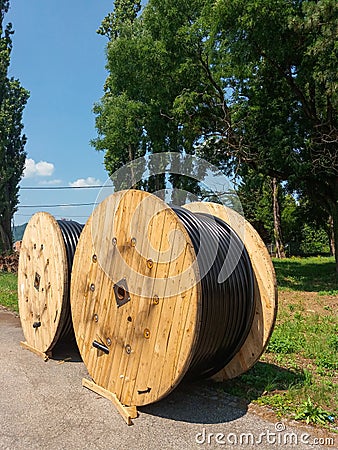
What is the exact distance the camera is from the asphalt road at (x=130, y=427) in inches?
127

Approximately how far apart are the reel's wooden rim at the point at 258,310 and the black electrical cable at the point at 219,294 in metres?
0.05

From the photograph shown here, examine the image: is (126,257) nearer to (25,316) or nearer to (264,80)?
(25,316)

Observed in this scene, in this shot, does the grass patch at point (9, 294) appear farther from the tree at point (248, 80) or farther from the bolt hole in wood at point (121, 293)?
the tree at point (248, 80)

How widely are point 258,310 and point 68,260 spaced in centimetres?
243

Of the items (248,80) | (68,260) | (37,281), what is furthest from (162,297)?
(248,80)

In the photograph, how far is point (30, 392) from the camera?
4.28 metres

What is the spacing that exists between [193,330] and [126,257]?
1.09 meters

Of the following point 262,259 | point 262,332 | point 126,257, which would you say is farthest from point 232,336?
point 126,257

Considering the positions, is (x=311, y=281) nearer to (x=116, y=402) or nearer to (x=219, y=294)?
(x=219, y=294)

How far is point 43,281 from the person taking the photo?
5.60m

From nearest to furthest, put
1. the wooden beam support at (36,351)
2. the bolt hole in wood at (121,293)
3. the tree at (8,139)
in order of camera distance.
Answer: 1. the bolt hole in wood at (121,293)
2. the wooden beam support at (36,351)
3. the tree at (8,139)

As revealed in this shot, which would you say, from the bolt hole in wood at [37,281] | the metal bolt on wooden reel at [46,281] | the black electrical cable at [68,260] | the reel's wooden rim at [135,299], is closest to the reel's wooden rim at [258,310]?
the reel's wooden rim at [135,299]

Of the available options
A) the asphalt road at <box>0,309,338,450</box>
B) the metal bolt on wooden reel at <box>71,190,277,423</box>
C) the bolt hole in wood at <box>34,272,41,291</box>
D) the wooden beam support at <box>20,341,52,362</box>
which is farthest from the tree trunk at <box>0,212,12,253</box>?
the metal bolt on wooden reel at <box>71,190,277,423</box>

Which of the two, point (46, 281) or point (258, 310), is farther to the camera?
point (46, 281)
